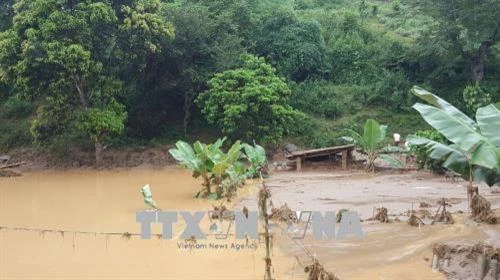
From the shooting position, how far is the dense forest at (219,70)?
58.5 ft

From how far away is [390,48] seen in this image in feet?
78.8

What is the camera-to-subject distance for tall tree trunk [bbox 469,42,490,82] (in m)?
20.9

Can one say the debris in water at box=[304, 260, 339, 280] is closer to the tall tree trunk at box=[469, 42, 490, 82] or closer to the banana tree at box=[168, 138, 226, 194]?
the banana tree at box=[168, 138, 226, 194]

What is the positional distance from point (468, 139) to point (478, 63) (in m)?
16.0

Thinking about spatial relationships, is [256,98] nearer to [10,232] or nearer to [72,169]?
[72,169]

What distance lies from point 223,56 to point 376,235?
40.3 ft

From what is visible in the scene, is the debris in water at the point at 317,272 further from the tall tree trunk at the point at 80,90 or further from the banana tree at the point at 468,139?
the tall tree trunk at the point at 80,90

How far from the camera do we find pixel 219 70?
19.7 metres

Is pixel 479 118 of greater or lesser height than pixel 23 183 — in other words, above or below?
above

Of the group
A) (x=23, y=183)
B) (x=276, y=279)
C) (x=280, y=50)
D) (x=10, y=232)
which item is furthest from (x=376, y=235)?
(x=280, y=50)

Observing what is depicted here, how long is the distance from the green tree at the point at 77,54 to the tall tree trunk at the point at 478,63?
11.0m

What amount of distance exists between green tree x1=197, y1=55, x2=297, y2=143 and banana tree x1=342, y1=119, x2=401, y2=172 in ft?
9.70

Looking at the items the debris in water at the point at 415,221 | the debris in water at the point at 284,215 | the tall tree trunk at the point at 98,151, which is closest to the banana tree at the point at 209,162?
the debris in water at the point at 284,215

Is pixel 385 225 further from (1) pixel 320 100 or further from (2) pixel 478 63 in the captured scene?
(2) pixel 478 63
